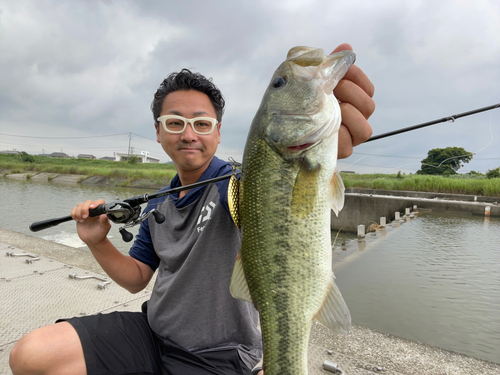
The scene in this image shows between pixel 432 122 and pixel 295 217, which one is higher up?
pixel 432 122

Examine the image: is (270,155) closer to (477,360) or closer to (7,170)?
(477,360)

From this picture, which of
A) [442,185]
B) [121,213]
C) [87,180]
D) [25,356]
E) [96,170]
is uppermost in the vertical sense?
[96,170]

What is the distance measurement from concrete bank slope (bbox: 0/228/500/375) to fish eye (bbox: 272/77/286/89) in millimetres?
2132

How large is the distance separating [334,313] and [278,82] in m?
1.14

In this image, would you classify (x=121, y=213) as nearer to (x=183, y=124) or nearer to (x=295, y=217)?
(x=183, y=124)

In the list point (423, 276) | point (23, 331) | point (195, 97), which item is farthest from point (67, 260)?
point (423, 276)

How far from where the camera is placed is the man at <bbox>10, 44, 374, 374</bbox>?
1611 mm

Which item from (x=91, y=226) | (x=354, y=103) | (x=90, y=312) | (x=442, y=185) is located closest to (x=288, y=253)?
(x=354, y=103)

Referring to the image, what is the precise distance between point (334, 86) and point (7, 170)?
172 feet

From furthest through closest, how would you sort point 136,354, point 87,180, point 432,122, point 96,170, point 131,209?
1. point 96,170
2. point 87,180
3. point 432,122
4. point 131,209
5. point 136,354

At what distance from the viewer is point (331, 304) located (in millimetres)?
1386

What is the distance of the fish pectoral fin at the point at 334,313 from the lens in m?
1.34

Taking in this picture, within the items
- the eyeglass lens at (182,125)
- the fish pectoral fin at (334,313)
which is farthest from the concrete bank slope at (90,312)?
the eyeglass lens at (182,125)

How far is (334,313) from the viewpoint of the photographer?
1.37 meters
